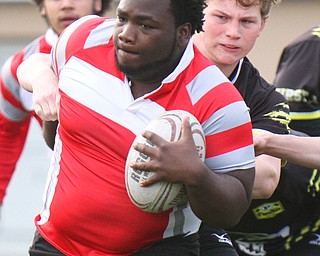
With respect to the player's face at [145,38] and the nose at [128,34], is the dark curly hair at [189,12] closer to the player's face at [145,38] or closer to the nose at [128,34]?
the player's face at [145,38]

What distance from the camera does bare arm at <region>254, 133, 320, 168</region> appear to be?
4.55m

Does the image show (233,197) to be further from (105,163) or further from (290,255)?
(290,255)

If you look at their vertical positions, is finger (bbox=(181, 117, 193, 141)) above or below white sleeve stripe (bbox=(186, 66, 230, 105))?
below

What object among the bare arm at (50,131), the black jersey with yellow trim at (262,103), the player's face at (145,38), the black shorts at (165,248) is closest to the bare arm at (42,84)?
the bare arm at (50,131)

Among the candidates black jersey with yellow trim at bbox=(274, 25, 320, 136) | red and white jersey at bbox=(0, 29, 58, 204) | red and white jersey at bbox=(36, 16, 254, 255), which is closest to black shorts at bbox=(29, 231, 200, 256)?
red and white jersey at bbox=(36, 16, 254, 255)

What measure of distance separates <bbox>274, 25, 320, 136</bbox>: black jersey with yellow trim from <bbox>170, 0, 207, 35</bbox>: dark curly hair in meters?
1.56

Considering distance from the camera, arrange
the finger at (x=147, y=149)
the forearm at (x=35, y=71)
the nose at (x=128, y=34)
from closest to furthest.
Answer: the finger at (x=147, y=149), the nose at (x=128, y=34), the forearm at (x=35, y=71)

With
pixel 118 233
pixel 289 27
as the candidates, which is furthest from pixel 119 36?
pixel 289 27

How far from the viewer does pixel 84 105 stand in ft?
13.4

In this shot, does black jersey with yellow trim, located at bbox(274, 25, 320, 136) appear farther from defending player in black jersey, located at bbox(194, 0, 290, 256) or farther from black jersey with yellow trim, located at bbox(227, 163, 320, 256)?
defending player in black jersey, located at bbox(194, 0, 290, 256)

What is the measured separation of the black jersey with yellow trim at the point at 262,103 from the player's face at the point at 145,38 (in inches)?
32.3

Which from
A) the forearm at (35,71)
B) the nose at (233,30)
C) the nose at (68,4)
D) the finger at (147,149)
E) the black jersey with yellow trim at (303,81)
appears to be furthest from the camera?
the nose at (68,4)

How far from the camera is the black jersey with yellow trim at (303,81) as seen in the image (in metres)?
5.62

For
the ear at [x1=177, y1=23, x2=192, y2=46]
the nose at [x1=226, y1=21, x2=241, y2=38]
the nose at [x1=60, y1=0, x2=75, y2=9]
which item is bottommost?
the nose at [x1=60, y1=0, x2=75, y2=9]
